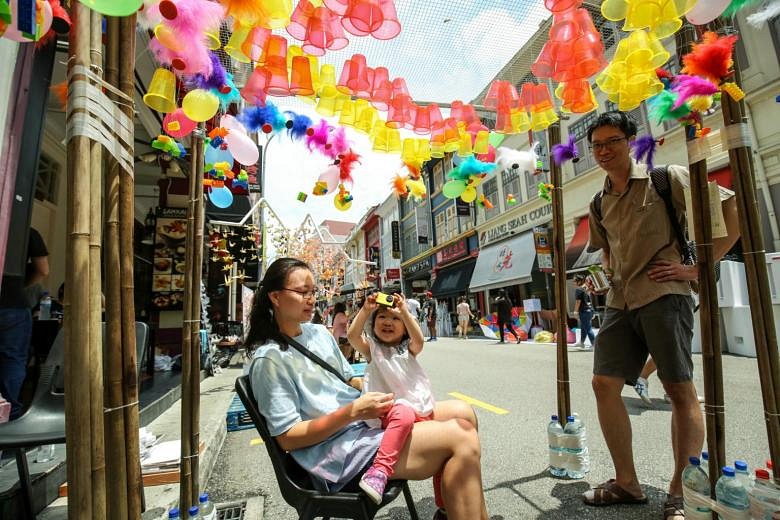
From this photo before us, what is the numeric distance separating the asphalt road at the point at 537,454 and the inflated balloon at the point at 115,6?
7.97ft

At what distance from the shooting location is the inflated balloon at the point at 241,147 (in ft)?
8.01

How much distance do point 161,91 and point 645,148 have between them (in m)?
2.43

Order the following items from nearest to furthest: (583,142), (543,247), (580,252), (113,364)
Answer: (113,364)
(580,252)
(583,142)
(543,247)

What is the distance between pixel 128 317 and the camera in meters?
1.11

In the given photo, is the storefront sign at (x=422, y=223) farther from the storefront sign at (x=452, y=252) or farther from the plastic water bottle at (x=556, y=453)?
the plastic water bottle at (x=556, y=453)

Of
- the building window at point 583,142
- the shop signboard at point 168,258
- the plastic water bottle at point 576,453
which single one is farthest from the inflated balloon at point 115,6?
the building window at point 583,142

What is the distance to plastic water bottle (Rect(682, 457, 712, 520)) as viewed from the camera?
1662mm

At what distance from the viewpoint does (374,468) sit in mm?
1447

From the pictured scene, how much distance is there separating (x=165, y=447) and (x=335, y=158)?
2.42m

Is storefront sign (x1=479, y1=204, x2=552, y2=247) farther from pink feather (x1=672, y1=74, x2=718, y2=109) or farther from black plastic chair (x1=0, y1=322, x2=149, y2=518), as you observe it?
black plastic chair (x1=0, y1=322, x2=149, y2=518)

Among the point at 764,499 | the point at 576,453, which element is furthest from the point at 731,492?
the point at 576,453

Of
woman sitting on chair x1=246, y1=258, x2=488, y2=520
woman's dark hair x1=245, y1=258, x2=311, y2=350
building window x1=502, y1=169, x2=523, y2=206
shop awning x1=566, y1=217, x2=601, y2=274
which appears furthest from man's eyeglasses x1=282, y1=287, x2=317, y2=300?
building window x1=502, y1=169, x2=523, y2=206

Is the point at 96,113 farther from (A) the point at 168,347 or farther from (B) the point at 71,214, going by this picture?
(A) the point at 168,347

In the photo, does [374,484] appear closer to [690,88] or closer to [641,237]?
[641,237]
